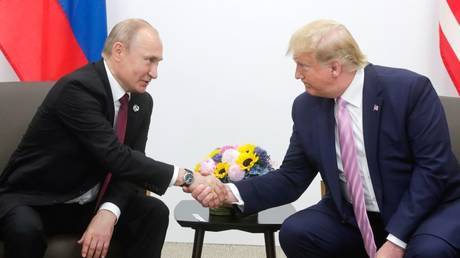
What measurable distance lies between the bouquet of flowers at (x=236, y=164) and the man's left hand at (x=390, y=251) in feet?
1.99

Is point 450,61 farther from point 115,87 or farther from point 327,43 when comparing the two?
point 115,87

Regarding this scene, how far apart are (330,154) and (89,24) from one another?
64.8 inches

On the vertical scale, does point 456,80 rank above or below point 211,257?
above

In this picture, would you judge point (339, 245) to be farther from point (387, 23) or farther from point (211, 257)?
point (387, 23)

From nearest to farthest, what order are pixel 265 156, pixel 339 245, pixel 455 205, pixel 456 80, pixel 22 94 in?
1. pixel 455 205
2. pixel 339 245
3. pixel 265 156
4. pixel 22 94
5. pixel 456 80

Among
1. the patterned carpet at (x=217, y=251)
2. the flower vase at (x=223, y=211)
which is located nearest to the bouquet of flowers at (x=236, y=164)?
the flower vase at (x=223, y=211)

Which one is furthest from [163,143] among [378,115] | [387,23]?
[378,115]

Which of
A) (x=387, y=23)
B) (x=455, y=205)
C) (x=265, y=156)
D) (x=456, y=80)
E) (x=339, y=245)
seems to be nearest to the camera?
(x=455, y=205)

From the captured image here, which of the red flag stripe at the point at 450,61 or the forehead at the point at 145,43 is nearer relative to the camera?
the forehead at the point at 145,43

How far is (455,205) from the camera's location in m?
2.14

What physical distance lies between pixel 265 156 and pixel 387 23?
1.42 meters

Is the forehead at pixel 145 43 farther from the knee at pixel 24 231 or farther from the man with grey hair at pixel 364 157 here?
the knee at pixel 24 231

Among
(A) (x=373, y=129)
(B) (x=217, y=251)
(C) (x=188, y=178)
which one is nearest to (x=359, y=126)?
(A) (x=373, y=129)

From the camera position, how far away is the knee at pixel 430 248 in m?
1.97
